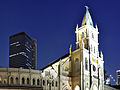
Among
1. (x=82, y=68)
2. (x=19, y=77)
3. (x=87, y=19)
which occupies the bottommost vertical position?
(x=19, y=77)

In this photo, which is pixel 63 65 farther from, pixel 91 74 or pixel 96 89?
pixel 96 89

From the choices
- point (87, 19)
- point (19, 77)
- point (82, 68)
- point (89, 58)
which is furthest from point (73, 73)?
point (87, 19)

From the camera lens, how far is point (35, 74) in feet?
186

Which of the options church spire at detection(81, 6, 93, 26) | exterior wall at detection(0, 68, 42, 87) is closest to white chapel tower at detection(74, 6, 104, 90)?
church spire at detection(81, 6, 93, 26)

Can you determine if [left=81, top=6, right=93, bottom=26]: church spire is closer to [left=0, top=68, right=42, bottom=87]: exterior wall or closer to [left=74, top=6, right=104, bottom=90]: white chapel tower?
[left=74, top=6, right=104, bottom=90]: white chapel tower

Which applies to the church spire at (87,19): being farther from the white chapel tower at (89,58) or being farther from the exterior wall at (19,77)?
the exterior wall at (19,77)

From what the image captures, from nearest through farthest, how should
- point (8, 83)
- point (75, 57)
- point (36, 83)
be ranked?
point (8, 83)
point (36, 83)
point (75, 57)

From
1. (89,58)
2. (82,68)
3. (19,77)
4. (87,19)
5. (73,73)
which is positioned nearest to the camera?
(19,77)

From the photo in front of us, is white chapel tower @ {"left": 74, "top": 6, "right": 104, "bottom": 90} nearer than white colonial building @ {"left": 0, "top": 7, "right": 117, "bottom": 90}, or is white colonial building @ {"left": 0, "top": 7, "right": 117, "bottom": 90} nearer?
white colonial building @ {"left": 0, "top": 7, "right": 117, "bottom": 90}

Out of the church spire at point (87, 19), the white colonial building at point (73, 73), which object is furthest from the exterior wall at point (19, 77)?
the church spire at point (87, 19)

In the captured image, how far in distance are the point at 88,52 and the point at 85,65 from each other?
497 centimetres

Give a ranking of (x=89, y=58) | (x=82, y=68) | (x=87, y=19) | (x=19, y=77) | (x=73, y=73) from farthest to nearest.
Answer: (x=87, y=19), (x=89, y=58), (x=73, y=73), (x=82, y=68), (x=19, y=77)

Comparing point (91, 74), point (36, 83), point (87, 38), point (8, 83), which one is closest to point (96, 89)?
point (91, 74)

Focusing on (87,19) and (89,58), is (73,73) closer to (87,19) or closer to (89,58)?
(89,58)
